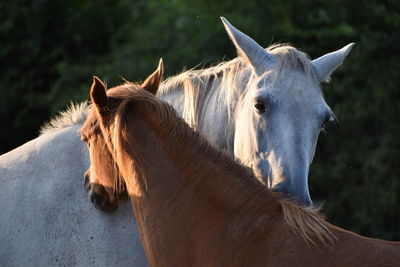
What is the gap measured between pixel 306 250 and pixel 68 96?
7901mm

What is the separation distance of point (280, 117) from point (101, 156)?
0.99 m

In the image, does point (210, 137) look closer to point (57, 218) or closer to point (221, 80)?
point (221, 80)

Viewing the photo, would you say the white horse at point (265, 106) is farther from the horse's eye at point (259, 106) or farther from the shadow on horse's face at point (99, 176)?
the shadow on horse's face at point (99, 176)

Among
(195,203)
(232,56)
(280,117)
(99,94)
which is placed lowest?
(232,56)

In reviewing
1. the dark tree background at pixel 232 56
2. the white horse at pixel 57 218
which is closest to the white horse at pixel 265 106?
the white horse at pixel 57 218

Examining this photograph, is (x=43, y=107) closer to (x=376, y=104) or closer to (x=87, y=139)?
(x=376, y=104)

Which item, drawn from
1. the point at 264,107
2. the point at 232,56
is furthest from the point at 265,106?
the point at 232,56

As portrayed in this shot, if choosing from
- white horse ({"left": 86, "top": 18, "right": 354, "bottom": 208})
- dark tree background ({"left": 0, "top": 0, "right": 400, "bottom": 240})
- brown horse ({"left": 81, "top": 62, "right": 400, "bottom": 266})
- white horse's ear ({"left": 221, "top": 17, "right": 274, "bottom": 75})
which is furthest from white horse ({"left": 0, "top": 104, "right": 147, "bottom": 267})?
dark tree background ({"left": 0, "top": 0, "right": 400, "bottom": 240})

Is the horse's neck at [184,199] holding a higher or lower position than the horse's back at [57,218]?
higher

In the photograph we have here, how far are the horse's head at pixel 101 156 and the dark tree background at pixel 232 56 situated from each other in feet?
14.8

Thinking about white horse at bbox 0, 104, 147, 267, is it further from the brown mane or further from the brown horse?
the brown mane

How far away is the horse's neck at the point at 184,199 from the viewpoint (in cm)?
283

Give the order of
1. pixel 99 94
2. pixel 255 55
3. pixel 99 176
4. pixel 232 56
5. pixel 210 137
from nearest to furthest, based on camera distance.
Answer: pixel 99 94, pixel 99 176, pixel 255 55, pixel 210 137, pixel 232 56

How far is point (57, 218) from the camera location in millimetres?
3693
